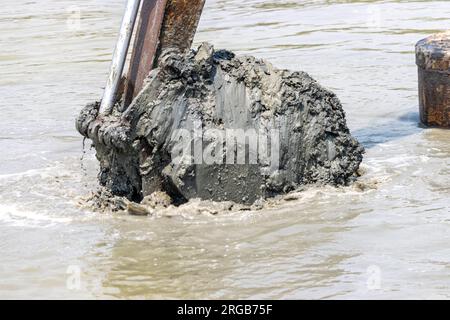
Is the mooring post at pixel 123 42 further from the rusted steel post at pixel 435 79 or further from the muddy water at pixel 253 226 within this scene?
the rusted steel post at pixel 435 79

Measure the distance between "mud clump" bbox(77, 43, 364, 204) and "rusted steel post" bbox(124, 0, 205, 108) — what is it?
0.09m

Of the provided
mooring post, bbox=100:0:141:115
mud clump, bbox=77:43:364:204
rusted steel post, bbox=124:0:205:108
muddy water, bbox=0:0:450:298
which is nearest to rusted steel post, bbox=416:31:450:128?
muddy water, bbox=0:0:450:298

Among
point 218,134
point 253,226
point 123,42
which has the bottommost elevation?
point 253,226

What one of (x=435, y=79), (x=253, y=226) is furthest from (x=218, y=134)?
(x=435, y=79)

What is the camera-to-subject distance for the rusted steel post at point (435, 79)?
6.69 meters

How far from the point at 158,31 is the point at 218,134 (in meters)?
0.69

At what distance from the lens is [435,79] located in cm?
678

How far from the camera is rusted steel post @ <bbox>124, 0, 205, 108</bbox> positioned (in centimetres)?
535

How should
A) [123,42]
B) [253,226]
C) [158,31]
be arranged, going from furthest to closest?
[158,31]
[123,42]
[253,226]

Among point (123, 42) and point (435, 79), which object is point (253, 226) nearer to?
point (123, 42)

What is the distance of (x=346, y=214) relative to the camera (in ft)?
16.4
